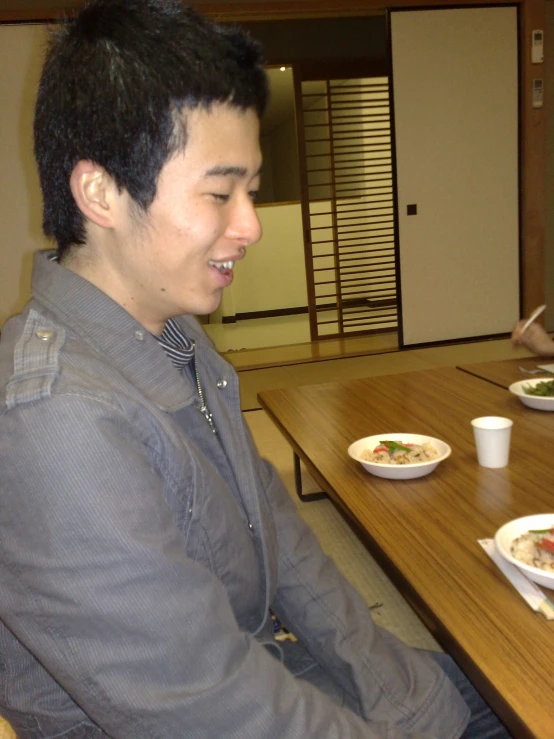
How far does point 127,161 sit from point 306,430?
1156 millimetres

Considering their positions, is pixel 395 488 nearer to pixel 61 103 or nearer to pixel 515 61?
pixel 61 103

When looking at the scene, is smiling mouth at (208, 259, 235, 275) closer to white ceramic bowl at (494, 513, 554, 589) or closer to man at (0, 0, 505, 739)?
man at (0, 0, 505, 739)

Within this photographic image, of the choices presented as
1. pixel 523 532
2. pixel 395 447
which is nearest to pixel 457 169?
pixel 395 447

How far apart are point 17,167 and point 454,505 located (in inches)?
168

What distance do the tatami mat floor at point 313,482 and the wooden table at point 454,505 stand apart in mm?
515

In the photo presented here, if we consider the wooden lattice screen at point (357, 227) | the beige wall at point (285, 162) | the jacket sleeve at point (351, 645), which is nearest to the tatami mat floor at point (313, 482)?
the jacket sleeve at point (351, 645)

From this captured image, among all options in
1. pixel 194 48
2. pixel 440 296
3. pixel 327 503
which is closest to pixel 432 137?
pixel 440 296

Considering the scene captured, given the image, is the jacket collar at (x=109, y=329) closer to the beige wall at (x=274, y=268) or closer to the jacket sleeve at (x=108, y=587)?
the jacket sleeve at (x=108, y=587)

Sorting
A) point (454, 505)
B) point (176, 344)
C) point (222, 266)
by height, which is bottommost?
point (454, 505)

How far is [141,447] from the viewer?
703mm

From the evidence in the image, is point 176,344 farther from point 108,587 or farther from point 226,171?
point 108,587

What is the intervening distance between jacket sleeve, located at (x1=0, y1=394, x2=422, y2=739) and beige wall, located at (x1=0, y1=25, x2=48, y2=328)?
4.09m

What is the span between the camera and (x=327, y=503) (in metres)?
2.70

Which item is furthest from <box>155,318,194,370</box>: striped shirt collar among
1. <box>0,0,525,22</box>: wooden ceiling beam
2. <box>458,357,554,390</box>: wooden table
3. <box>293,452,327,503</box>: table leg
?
<box>0,0,525,22</box>: wooden ceiling beam
